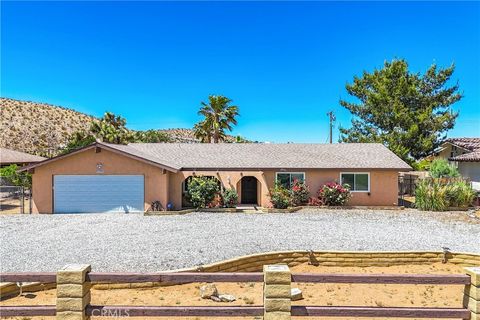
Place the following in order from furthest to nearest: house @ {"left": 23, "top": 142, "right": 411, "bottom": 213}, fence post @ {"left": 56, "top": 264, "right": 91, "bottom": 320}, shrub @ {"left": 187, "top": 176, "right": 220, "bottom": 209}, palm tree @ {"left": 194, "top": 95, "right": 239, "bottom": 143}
Answer: palm tree @ {"left": 194, "top": 95, "right": 239, "bottom": 143} < shrub @ {"left": 187, "top": 176, "right": 220, "bottom": 209} < house @ {"left": 23, "top": 142, "right": 411, "bottom": 213} < fence post @ {"left": 56, "top": 264, "right": 91, "bottom": 320}

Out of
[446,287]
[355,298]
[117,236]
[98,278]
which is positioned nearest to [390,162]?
[446,287]

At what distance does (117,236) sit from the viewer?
44.1ft

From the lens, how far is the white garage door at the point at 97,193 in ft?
64.0

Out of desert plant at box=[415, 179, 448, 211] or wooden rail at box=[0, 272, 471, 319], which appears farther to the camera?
desert plant at box=[415, 179, 448, 211]

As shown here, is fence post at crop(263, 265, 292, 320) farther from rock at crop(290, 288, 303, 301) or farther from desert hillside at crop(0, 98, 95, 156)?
desert hillside at crop(0, 98, 95, 156)

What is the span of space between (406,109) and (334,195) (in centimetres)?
1982

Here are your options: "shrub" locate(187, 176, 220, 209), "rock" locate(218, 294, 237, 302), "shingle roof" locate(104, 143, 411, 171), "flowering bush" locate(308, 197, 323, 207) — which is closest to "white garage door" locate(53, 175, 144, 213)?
"shingle roof" locate(104, 143, 411, 171)

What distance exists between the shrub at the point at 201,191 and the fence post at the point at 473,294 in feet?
51.3

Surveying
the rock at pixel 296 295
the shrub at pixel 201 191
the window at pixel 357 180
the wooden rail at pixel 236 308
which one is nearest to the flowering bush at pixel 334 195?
the window at pixel 357 180

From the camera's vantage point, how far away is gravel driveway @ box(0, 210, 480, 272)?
10.5m

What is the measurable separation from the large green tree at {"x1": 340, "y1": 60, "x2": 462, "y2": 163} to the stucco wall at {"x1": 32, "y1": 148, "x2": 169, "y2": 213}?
2377cm

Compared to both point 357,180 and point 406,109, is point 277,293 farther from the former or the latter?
point 406,109

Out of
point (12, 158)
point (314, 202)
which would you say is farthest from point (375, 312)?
point (12, 158)

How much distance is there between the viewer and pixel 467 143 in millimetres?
31953
